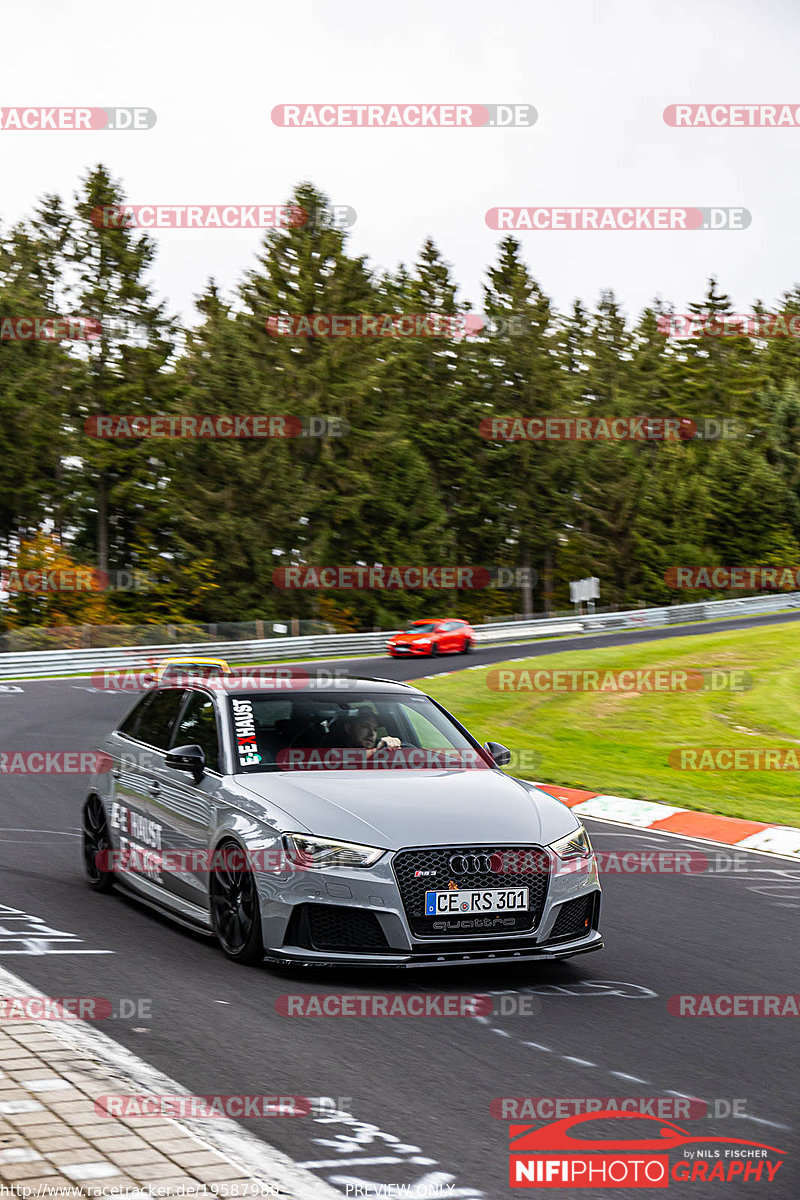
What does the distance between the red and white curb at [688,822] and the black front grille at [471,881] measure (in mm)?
5046

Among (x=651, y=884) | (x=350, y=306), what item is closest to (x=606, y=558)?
(x=350, y=306)

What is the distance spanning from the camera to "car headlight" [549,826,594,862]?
709cm

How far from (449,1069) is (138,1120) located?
1442 millimetres

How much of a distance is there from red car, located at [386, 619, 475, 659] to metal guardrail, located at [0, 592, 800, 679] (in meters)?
2.16

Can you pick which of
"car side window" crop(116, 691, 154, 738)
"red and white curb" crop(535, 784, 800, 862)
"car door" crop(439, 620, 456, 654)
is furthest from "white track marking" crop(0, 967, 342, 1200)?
"car door" crop(439, 620, 456, 654)

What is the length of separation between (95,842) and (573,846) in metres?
3.72

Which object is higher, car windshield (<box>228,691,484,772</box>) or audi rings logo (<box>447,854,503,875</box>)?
car windshield (<box>228,691,484,772</box>)

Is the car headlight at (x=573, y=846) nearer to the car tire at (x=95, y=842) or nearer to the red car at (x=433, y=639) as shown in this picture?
the car tire at (x=95, y=842)

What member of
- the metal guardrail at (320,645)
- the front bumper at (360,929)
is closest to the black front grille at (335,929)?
the front bumper at (360,929)

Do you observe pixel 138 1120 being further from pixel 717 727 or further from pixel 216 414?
pixel 216 414

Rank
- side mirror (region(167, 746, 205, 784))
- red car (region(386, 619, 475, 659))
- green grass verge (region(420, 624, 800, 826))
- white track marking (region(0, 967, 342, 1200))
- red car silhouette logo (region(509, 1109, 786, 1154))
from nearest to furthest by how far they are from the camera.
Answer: white track marking (region(0, 967, 342, 1200)) < red car silhouette logo (region(509, 1109, 786, 1154)) < side mirror (region(167, 746, 205, 784)) < green grass verge (region(420, 624, 800, 826)) < red car (region(386, 619, 475, 659))

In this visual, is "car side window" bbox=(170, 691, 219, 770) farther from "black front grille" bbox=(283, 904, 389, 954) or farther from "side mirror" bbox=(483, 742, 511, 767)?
"side mirror" bbox=(483, 742, 511, 767)

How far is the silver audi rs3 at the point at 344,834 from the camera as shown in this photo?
264 inches

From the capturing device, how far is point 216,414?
59594 millimetres
